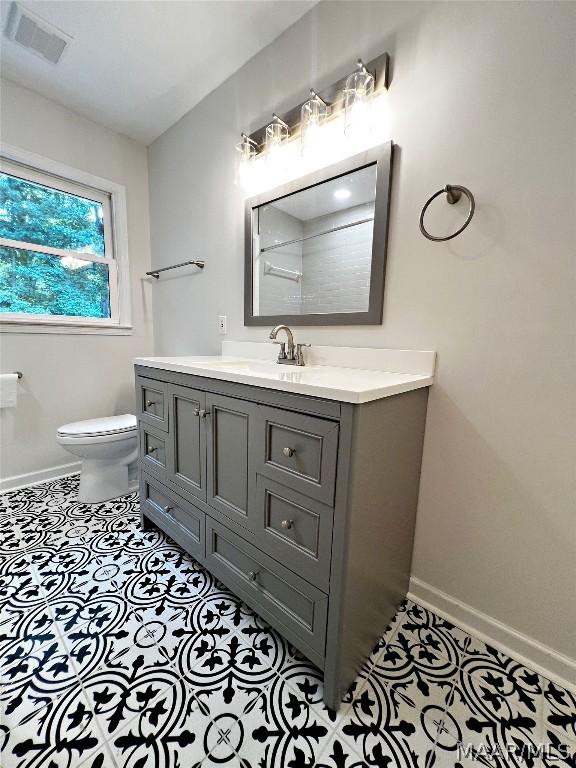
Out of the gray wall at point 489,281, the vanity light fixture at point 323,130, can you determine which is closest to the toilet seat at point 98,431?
the gray wall at point 489,281

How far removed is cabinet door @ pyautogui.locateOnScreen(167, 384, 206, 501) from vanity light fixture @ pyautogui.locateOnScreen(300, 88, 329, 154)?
3.72ft

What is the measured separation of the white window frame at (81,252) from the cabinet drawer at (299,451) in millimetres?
1851

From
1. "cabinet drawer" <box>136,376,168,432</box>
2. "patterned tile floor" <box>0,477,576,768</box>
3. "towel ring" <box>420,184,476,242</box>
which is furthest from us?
"cabinet drawer" <box>136,376,168,432</box>

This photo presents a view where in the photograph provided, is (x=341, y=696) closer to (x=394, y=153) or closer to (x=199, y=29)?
(x=394, y=153)

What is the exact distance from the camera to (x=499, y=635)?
1.00m

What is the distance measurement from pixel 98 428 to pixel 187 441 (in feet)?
2.79

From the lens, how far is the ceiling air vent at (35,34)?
132 cm

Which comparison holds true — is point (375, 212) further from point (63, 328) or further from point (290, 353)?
point (63, 328)

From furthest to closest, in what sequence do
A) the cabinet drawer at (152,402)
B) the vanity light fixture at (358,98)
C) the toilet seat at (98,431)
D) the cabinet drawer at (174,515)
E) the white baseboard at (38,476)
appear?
the white baseboard at (38,476), the toilet seat at (98,431), the cabinet drawer at (152,402), the cabinet drawer at (174,515), the vanity light fixture at (358,98)

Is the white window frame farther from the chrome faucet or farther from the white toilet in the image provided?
the chrome faucet

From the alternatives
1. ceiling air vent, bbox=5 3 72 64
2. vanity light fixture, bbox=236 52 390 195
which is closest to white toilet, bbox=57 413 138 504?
vanity light fixture, bbox=236 52 390 195

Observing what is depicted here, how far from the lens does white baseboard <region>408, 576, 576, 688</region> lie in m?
0.91

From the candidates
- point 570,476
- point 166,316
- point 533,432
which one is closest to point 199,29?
point 166,316

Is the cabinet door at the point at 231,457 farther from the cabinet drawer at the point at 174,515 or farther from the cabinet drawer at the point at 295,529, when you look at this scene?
the cabinet drawer at the point at 174,515
